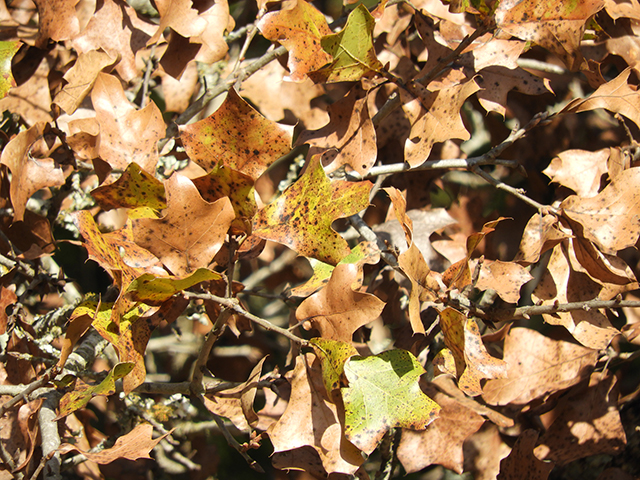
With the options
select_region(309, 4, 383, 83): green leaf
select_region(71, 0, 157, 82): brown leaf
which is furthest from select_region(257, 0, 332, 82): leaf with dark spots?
A: select_region(71, 0, 157, 82): brown leaf

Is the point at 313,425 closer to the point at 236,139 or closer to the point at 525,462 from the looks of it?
the point at 236,139

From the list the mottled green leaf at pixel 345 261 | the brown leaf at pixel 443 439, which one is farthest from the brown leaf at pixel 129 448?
the brown leaf at pixel 443 439

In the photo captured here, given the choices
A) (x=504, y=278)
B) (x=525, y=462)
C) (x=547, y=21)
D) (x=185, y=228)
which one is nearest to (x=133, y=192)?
(x=185, y=228)

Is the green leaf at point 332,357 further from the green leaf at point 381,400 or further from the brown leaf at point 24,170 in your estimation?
the brown leaf at point 24,170

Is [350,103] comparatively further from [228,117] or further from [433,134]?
[228,117]

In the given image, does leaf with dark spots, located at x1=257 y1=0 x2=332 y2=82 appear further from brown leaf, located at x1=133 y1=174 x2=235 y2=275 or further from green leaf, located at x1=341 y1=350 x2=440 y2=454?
green leaf, located at x1=341 y1=350 x2=440 y2=454

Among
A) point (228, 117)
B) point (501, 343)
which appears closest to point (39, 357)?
point (228, 117)
